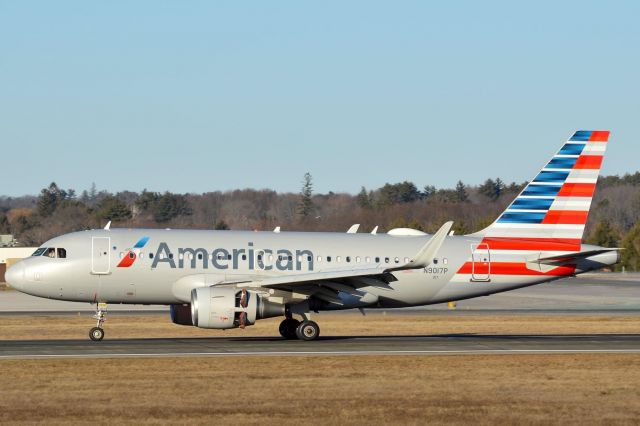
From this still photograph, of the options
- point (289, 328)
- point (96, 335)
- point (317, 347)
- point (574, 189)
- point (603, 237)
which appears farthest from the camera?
point (603, 237)

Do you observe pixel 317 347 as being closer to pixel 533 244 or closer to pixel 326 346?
pixel 326 346

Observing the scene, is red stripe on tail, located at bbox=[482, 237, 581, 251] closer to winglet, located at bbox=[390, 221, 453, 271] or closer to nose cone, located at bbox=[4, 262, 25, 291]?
winglet, located at bbox=[390, 221, 453, 271]

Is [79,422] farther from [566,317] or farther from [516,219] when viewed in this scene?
[566,317]

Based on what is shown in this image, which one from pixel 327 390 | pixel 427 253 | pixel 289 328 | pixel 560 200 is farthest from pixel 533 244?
pixel 327 390

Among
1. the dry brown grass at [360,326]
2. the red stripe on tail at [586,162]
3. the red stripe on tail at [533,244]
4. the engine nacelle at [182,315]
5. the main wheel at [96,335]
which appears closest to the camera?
the main wheel at [96,335]

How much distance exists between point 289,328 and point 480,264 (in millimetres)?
7442

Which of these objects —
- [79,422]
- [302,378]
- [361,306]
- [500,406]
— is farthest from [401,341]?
[79,422]

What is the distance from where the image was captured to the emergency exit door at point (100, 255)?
119 ft

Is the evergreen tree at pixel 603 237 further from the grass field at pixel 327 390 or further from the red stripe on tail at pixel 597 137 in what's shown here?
the grass field at pixel 327 390

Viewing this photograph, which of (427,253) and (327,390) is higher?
(427,253)

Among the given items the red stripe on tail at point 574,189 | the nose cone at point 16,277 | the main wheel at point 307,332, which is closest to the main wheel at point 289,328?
the main wheel at point 307,332

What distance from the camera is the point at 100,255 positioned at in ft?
120

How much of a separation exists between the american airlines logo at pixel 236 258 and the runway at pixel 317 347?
253 cm

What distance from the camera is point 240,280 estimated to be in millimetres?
36312
